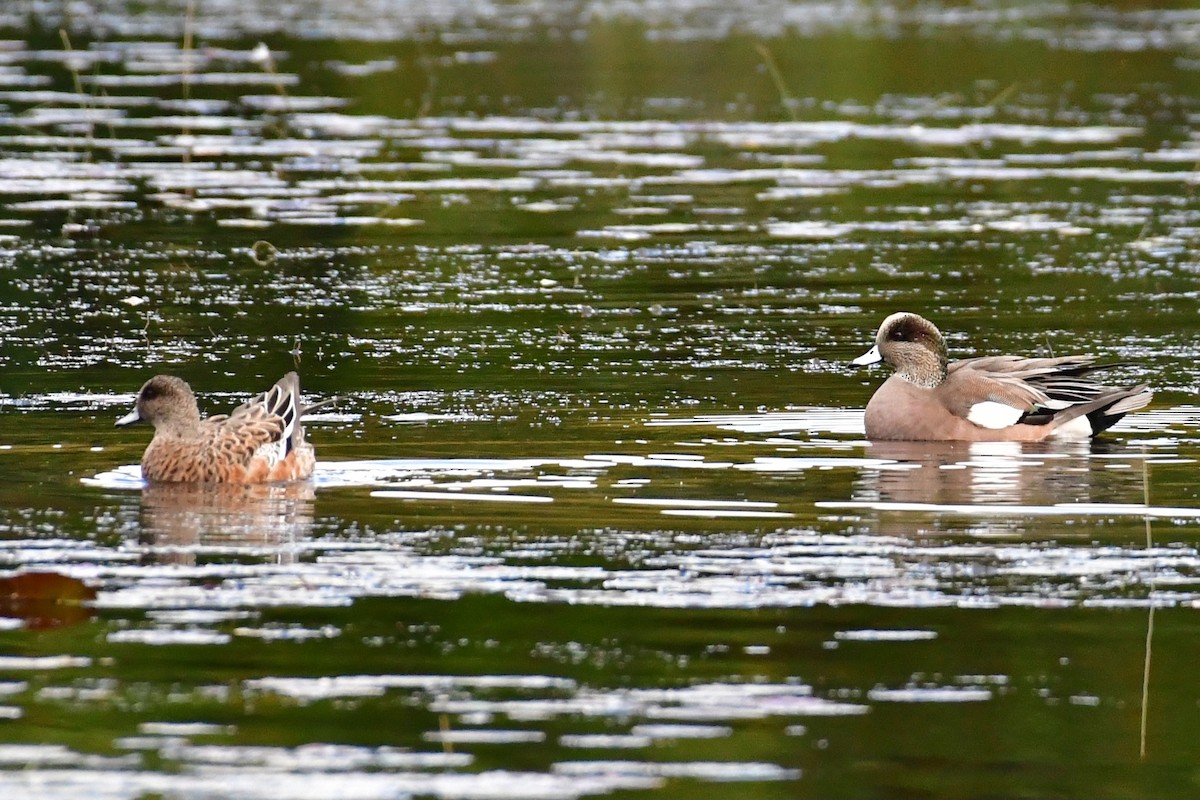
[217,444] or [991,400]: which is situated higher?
[991,400]

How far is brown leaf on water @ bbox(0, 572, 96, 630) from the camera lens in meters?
8.23

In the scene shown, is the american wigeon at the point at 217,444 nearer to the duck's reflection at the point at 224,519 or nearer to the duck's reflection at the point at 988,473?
the duck's reflection at the point at 224,519

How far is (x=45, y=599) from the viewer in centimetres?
846

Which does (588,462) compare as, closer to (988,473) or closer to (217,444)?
(217,444)

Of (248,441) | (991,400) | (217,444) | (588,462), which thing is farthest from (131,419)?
(991,400)

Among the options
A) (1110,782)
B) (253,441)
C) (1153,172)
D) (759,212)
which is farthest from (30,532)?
(1153,172)

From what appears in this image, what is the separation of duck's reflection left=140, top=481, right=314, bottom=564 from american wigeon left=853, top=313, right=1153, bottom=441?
327cm

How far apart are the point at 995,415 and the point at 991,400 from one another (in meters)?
Answer: 0.08

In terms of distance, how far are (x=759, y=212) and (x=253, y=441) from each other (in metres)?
10.8

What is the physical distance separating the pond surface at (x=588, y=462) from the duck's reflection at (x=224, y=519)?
0.12 feet

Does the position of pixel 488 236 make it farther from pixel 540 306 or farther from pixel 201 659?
pixel 201 659

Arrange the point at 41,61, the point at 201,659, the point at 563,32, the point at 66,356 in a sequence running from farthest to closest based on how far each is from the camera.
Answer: the point at 563,32 < the point at 41,61 < the point at 66,356 < the point at 201,659

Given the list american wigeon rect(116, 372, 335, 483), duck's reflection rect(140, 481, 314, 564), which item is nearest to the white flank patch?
american wigeon rect(116, 372, 335, 483)

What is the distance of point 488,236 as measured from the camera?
1970cm
